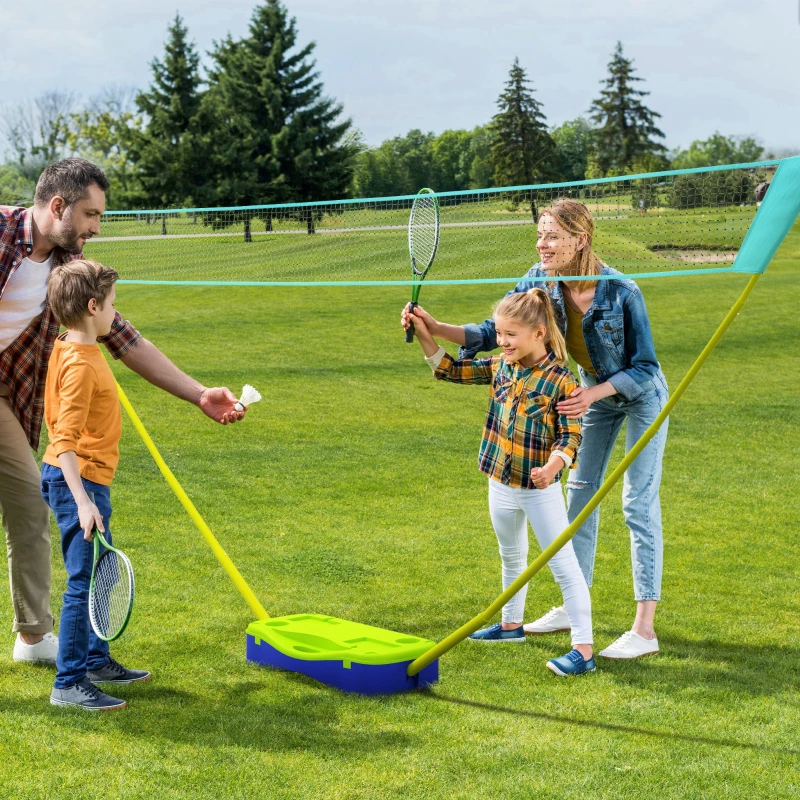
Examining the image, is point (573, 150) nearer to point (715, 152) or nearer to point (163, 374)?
point (715, 152)

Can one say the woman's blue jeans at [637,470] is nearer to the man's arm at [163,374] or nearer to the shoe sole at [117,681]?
the man's arm at [163,374]

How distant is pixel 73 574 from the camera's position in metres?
4.04

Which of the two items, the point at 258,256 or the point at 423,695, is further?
the point at 258,256

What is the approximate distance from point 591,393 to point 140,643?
7.89 feet

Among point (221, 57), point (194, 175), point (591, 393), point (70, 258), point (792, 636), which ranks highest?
point (221, 57)

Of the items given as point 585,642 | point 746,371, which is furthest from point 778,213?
→ point 746,371

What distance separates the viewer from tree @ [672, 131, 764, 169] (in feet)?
302

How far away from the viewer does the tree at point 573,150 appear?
246 ft

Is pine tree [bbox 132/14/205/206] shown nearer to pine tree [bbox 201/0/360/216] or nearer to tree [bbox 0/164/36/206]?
pine tree [bbox 201/0/360/216]

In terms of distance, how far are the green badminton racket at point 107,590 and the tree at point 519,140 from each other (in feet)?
198

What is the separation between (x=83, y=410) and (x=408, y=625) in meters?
2.08

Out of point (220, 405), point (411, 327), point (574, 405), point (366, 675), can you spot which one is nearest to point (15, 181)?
point (220, 405)

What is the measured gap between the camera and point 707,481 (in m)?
8.49

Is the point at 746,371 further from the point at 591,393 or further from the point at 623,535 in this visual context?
the point at 591,393
